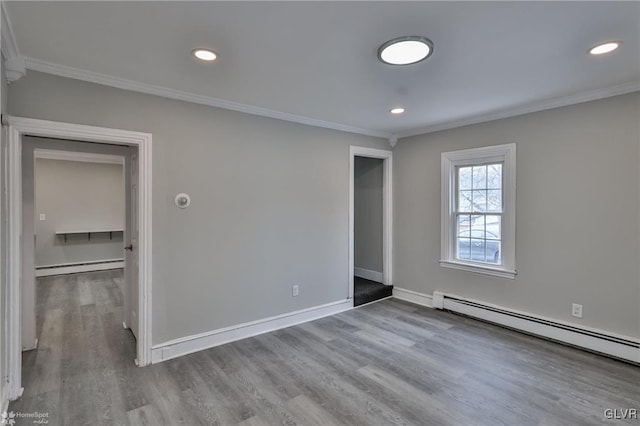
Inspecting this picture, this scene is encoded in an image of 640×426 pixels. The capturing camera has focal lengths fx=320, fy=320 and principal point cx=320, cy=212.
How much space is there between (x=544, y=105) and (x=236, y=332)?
158 inches

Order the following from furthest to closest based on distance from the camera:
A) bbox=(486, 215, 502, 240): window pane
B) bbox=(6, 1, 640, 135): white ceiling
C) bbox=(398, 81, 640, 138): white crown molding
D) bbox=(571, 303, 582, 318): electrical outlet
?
bbox=(486, 215, 502, 240): window pane → bbox=(571, 303, 582, 318): electrical outlet → bbox=(398, 81, 640, 138): white crown molding → bbox=(6, 1, 640, 135): white ceiling

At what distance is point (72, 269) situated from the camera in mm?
6504

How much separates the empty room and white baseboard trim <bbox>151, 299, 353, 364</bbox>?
22mm

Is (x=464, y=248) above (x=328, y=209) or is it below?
below

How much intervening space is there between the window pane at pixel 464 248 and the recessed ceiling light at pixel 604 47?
2.41 metres

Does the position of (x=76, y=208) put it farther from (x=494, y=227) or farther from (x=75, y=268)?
(x=494, y=227)

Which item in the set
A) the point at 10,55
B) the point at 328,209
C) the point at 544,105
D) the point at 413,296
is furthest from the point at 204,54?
the point at 413,296

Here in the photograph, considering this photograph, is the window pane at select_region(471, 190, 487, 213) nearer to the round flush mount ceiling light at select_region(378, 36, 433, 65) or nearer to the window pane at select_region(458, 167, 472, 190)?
the window pane at select_region(458, 167, 472, 190)

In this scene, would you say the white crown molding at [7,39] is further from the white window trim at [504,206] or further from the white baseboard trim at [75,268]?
the white baseboard trim at [75,268]

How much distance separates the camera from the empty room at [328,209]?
6.75ft

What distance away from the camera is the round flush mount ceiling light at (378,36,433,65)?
2029mm

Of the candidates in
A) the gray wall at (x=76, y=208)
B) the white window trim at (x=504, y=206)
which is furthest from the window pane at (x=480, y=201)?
the gray wall at (x=76, y=208)

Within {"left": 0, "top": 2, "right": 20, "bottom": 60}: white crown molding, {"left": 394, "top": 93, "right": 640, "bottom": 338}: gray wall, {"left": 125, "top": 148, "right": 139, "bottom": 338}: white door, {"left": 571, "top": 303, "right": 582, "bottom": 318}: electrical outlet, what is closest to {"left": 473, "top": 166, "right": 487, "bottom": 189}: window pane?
{"left": 394, "top": 93, "right": 640, "bottom": 338}: gray wall

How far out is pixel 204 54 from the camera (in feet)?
7.30
